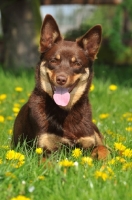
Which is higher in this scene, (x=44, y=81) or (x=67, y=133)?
(x=44, y=81)

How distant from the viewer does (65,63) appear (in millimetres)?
5285

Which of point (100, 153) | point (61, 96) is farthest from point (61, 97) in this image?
point (100, 153)

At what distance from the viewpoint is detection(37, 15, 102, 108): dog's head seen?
5.21 m

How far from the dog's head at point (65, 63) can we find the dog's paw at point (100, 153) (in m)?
0.56

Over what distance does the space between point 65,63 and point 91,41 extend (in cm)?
53

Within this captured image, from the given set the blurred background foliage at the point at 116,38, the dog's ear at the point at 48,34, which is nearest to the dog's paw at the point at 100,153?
the dog's ear at the point at 48,34

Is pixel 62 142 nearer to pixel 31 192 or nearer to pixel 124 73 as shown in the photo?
pixel 31 192

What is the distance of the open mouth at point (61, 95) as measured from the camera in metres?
5.25

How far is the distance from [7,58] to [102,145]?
7.85 meters

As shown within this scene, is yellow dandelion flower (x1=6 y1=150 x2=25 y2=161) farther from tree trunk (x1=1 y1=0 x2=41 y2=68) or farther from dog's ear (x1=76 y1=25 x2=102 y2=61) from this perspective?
tree trunk (x1=1 y1=0 x2=41 y2=68)

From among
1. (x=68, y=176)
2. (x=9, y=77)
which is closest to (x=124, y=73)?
(x=9, y=77)

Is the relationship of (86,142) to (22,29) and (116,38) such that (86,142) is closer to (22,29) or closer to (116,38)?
(116,38)

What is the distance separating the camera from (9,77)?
11023mm

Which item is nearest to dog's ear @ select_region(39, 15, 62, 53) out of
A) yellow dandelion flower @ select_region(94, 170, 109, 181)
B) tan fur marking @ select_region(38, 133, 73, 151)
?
tan fur marking @ select_region(38, 133, 73, 151)
